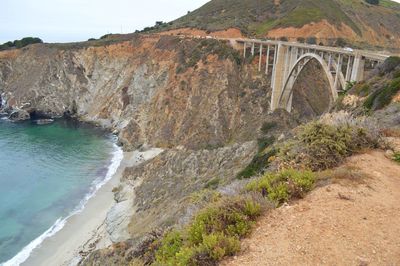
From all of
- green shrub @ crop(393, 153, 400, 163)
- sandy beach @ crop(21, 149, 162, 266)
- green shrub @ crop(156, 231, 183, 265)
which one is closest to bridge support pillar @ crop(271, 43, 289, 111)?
sandy beach @ crop(21, 149, 162, 266)

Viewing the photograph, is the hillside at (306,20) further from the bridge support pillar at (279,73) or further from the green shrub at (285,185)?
the green shrub at (285,185)

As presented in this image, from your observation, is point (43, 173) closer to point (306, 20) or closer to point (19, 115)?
point (19, 115)

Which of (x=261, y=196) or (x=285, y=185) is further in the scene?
(x=285, y=185)

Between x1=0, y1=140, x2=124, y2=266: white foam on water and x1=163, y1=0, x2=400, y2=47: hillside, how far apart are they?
3879 centimetres

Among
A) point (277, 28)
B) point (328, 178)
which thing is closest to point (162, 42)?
point (277, 28)

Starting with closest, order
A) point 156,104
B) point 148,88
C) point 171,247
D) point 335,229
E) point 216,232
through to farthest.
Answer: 1. point 335,229
2. point 216,232
3. point 171,247
4. point 156,104
5. point 148,88

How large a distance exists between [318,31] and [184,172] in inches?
1852

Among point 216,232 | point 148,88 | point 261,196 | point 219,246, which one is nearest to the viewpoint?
point 219,246

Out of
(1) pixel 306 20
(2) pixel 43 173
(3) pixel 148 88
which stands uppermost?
(1) pixel 306 20

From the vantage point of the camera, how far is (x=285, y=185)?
350 inches

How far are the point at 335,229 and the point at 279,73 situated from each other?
39.7 m

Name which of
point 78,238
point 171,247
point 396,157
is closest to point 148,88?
point 78,238

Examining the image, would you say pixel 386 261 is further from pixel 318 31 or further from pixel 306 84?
pixel 318 31

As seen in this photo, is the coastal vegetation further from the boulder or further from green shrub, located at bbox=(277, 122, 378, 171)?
the boulder
